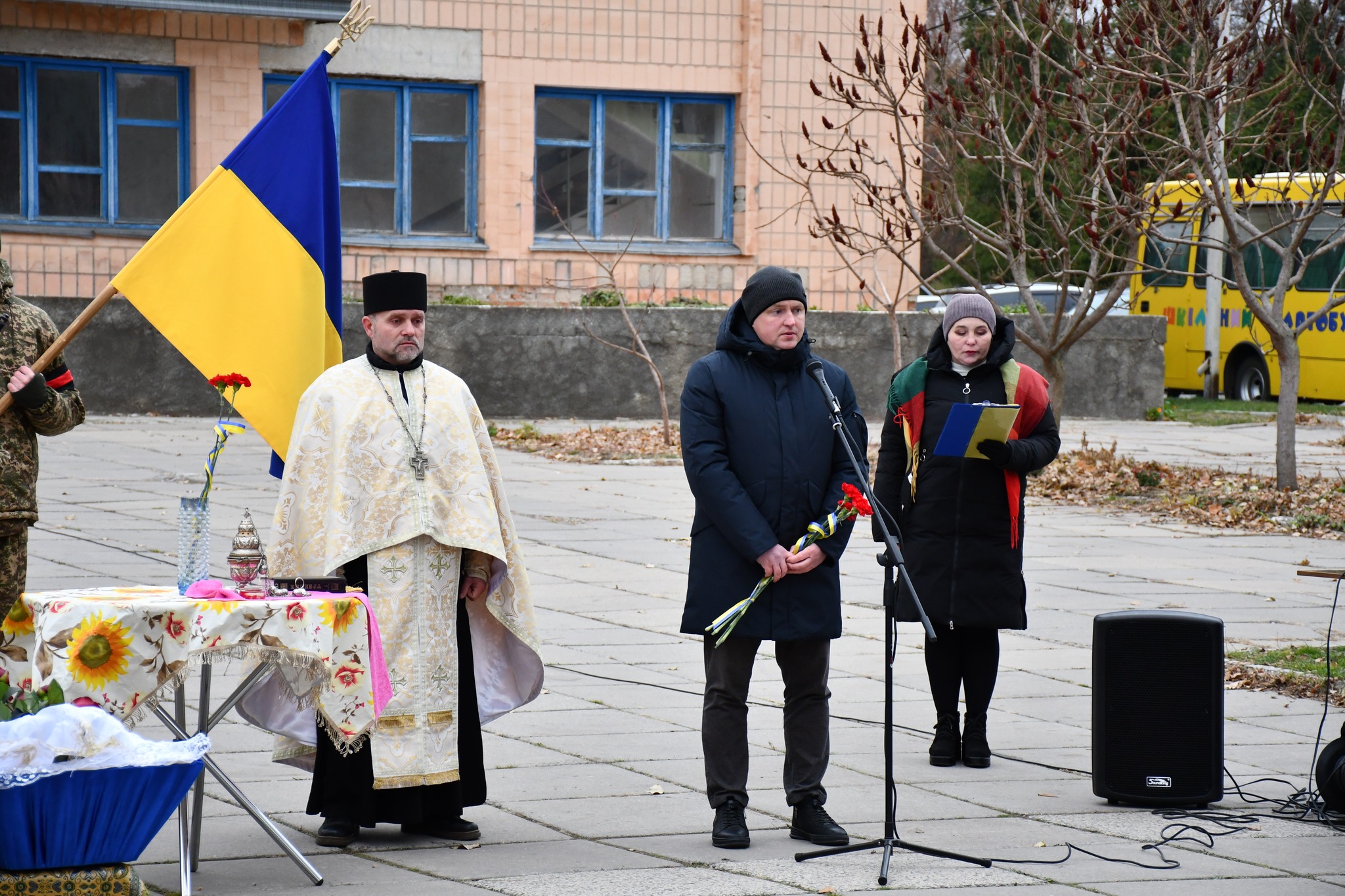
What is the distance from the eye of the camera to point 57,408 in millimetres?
5895

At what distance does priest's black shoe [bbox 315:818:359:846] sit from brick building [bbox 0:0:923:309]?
15580 millimetres

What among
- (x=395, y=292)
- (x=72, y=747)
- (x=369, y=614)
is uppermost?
(x=395, y=292)

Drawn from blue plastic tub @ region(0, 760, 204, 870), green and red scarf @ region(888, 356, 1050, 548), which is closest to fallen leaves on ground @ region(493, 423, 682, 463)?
green and red scarf @ region(888, 356, 1050, 548)

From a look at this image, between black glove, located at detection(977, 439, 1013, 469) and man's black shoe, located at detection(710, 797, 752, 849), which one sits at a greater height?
black glove, located at detection(977, 439, 1013, 469)

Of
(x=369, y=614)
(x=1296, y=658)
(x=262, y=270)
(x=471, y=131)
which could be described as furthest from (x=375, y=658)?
(x=471, y=131)

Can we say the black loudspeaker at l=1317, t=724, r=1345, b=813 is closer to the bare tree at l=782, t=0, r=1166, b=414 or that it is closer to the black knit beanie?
the black knit beanie

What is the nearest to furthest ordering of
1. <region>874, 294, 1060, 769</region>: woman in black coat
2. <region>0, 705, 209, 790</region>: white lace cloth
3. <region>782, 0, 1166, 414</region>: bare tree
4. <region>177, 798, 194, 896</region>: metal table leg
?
<region>0, 705, 209, 790</region>: white lace cloth < <region>177, 798, 194, 896</region>: metal table leg < <region>874, 294, 1060, 769</region>: woman in black coat < <region>782, 0, 1166, 414</region>: bare tree

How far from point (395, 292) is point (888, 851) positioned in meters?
2.35

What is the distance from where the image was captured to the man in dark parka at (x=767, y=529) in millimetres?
5773

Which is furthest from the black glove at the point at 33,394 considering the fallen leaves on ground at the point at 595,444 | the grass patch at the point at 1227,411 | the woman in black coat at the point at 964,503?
the grass patch at the point at 1227,411

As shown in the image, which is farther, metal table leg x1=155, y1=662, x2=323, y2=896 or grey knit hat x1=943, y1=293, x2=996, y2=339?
grey knit hat x1=943, y1=293, x2=996, y2=339

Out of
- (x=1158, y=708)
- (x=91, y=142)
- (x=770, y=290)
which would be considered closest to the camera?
(x=770, y=290)

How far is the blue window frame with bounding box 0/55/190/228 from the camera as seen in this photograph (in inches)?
808

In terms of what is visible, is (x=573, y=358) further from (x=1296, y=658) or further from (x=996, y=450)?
(x=996, y=450)
